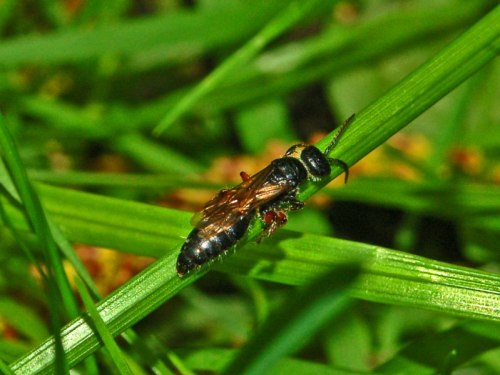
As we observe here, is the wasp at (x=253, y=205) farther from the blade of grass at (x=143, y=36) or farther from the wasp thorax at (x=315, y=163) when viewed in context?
the blade of grass at (x=143, y=36)

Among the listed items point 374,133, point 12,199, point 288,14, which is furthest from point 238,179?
point 374,133

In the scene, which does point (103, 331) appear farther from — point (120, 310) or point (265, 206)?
point (265, 206)

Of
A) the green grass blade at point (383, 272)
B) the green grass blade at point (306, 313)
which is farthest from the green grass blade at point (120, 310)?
the green grass blade at point (306, 313)

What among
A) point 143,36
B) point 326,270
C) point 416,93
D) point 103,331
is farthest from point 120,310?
point 143,36

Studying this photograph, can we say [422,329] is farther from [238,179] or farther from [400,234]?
[238,179]

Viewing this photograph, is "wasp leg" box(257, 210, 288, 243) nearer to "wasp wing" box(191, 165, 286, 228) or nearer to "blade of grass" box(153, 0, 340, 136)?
"wasp wing" box(191, 165, 286, 228)
